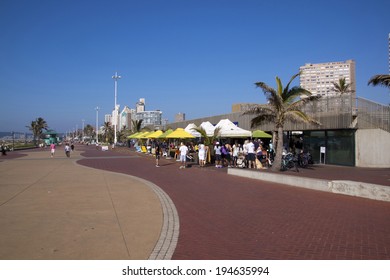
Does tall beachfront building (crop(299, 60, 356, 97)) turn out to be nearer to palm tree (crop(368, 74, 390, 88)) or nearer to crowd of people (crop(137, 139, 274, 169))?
crowd of people (crop(137, 139, 274, 169))

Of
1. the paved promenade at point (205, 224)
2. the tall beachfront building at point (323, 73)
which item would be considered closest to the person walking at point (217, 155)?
the paved promenade at point (205, 224)

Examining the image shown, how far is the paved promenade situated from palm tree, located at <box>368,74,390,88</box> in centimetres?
774

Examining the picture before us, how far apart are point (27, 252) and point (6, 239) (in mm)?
953

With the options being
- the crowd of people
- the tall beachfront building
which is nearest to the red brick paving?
the crowd of people

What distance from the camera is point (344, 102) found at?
20.3 metres

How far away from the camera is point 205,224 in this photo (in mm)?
6906

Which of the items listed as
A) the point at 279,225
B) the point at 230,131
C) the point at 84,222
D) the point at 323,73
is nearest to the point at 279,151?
the point at 230,131

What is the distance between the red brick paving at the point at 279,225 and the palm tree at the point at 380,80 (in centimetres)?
782

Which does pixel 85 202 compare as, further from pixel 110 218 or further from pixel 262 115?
pixel 262 115

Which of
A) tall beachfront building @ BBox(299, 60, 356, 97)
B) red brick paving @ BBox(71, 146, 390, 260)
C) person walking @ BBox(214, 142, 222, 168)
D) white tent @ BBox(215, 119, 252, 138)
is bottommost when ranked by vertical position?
red brick paving @ BBox(71, 146, 390, 260)

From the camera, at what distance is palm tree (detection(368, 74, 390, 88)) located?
591 inches

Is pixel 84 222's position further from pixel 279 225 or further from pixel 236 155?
pixel 236 155

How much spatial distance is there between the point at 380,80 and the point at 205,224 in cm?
1286

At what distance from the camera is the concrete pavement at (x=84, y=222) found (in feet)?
17.0
